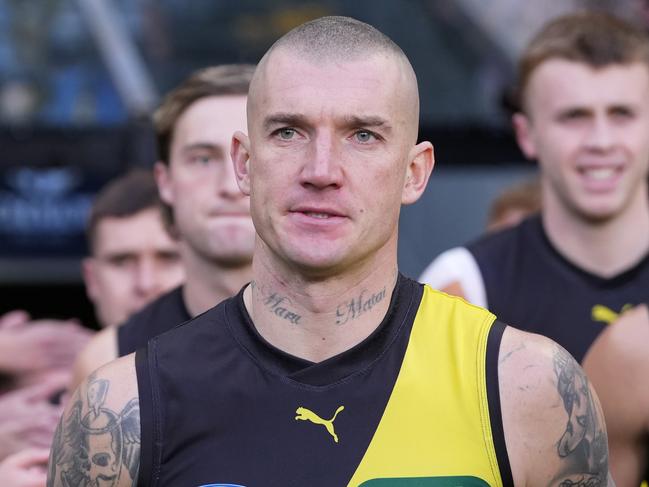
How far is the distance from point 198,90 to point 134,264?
128 cm

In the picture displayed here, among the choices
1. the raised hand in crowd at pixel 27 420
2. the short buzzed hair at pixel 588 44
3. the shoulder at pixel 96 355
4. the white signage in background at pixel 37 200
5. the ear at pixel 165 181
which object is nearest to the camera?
the raised hand in crowd at pixel 27 420

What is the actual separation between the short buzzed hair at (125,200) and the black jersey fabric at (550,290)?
5.30ft

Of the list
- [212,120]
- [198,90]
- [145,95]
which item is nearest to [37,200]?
[145,95]

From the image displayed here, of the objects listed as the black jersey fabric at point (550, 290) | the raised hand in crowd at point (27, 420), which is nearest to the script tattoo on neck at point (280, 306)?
the raised hand in crowd at point (27, 420)

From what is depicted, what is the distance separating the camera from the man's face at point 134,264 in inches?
235

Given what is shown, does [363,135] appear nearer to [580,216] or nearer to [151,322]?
[151,322]

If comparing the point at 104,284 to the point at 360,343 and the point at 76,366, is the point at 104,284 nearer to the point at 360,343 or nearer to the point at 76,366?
the point at 76,366

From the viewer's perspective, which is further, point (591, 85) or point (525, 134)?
point (525, 134)

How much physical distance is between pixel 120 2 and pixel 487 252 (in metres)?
6.24

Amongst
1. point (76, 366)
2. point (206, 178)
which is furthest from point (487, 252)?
point (76, 366)

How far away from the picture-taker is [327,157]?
9.60ft

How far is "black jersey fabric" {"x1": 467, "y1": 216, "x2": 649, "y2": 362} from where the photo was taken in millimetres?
5039

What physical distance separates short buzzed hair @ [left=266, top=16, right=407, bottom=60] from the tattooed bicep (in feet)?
2.80

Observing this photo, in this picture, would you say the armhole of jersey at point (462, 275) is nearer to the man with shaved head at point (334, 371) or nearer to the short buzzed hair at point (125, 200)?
the short buzzed hair at point (125, 200)
